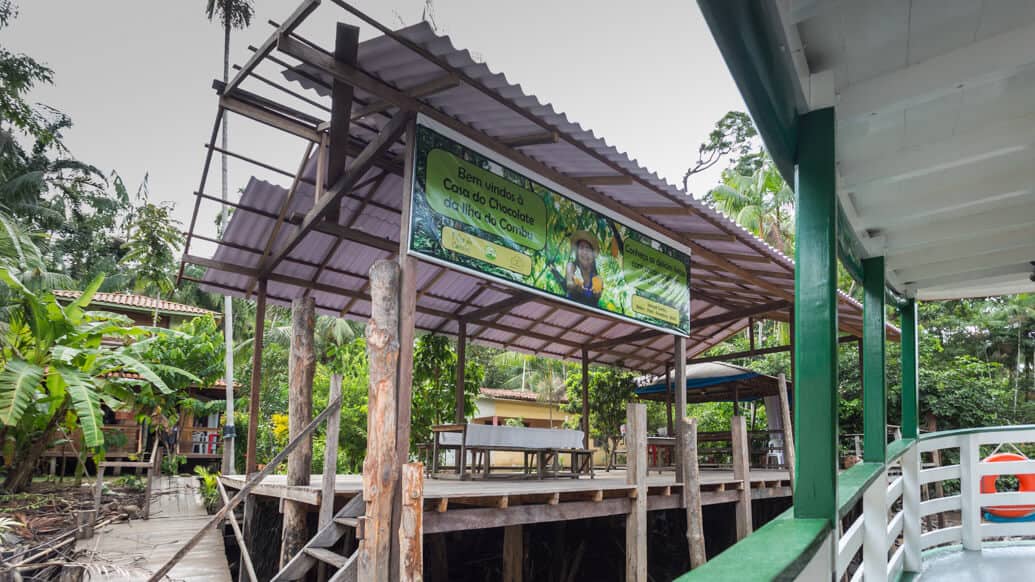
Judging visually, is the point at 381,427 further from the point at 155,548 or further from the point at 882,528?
the point at 155,548

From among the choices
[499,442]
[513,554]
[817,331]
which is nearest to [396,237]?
[499,442]

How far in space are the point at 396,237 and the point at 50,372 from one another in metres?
5.19

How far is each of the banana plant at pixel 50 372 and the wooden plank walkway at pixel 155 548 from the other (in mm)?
1240

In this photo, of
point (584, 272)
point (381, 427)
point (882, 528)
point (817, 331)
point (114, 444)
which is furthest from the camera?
point (114, 444)

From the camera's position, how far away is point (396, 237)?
27.0 ft

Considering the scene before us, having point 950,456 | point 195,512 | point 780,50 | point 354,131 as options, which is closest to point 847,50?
point 780,50

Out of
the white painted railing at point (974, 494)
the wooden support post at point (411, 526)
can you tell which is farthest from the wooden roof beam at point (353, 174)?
the white painted railing at point (974, 494)

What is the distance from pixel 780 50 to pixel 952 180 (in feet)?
5.36

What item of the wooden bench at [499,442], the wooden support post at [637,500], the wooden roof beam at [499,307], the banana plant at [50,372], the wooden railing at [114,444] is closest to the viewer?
the wooden support post at [637,500]

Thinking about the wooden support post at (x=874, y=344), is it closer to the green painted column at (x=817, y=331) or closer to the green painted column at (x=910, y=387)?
the green painted column at (x=910, y=387)

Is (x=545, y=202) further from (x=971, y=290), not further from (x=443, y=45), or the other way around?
(x=971, y=290)

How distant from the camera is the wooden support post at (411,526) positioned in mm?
4547

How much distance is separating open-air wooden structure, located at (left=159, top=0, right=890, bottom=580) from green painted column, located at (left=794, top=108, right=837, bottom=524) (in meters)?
3.04

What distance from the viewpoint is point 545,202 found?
21.4 feet
